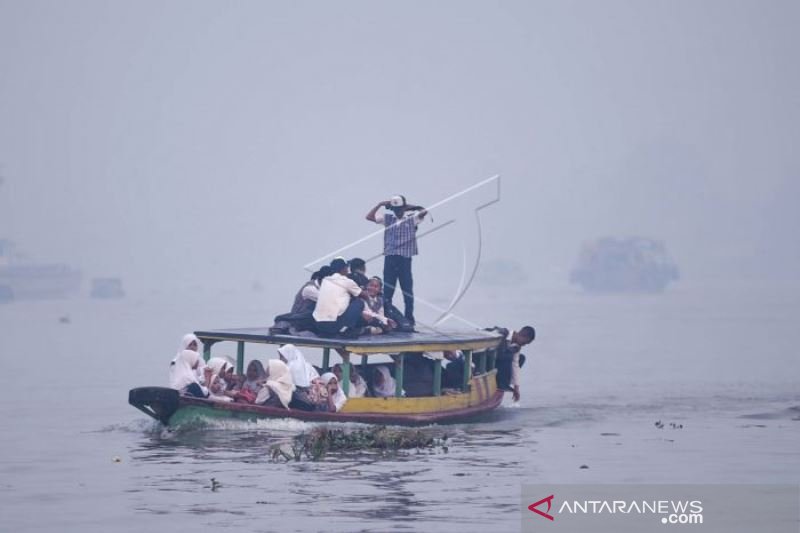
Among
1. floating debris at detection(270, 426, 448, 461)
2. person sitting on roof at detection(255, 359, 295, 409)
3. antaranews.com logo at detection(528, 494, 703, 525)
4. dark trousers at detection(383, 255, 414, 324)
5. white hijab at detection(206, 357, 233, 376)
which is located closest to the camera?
antaranews.com logo at detection(528, 494, 703, 525)

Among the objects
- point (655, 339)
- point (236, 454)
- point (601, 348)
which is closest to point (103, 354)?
point (601, 348)

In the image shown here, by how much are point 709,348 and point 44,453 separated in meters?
48.2

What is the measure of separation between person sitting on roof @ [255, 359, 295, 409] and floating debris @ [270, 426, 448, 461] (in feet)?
2.33

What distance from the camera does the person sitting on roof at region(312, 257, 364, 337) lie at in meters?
30.4

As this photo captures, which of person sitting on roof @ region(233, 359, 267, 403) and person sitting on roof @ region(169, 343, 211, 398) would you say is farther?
person sitting on roof @ region(233, 359, 267, 403)

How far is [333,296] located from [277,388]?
2080 mm

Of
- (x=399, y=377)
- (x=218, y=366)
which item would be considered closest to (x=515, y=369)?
(x=399, y=377)

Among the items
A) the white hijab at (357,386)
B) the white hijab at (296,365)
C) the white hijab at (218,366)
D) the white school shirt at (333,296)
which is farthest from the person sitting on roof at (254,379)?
the white hijab at (357,386)

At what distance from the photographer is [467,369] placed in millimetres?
32938

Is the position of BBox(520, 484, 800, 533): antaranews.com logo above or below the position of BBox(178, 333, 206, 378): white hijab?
below

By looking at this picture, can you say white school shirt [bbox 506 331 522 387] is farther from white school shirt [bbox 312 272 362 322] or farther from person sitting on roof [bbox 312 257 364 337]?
white school shirt [bbox 312 272 362 322]

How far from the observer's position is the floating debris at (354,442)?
2802 centimetres

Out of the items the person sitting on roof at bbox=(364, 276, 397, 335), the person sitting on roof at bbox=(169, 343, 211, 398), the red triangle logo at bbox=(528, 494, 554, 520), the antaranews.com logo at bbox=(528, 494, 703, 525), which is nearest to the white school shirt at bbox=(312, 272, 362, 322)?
the person sitting on roof at bbox=(364, 276, 397, 335)

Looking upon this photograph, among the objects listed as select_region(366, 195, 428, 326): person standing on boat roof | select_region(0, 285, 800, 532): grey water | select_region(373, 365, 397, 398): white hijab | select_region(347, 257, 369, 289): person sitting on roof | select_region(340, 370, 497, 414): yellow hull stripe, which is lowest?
select_region(0, 285, 800, 532): grey water
